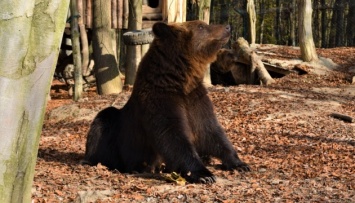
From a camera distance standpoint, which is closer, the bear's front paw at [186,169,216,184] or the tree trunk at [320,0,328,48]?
the bear's front paw at [186,169,216,184]

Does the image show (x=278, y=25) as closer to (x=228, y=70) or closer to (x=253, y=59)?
(x=228, y=70)

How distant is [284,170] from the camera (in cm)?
697

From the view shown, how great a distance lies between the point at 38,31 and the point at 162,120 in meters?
3.30

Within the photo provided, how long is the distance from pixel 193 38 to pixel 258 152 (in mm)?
1859

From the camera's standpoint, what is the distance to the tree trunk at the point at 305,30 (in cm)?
1590

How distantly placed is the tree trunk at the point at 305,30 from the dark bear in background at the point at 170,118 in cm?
Result: 865

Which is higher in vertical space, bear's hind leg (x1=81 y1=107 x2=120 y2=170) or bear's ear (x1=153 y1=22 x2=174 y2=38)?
bear's ear (x1=153 y1=22 x2=174 y2=38)

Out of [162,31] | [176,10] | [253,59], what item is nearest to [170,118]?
[162,31]

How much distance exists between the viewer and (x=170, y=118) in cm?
676

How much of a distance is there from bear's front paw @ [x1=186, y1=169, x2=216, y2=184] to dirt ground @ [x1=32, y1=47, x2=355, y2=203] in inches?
3.7

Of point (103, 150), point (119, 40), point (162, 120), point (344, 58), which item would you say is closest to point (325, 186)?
point (162, 120)

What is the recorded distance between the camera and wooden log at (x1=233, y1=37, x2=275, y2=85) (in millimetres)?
15197

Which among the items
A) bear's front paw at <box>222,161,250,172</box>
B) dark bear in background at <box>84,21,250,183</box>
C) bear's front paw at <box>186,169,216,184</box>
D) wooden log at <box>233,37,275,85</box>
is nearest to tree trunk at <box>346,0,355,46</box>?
wooden log at <box>233,37,275,85</box>

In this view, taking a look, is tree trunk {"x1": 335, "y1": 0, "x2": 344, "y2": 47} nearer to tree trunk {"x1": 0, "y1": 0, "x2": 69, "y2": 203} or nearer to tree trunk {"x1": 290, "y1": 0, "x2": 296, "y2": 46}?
tree trunk {"x1": 290, "y1": 0, "x2": 296, "y2": 46}
